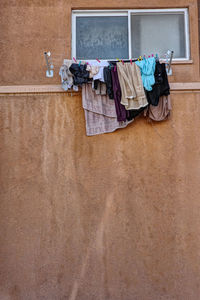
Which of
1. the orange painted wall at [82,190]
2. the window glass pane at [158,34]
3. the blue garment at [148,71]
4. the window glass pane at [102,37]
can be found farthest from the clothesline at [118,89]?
the window glass pane at [158,34]

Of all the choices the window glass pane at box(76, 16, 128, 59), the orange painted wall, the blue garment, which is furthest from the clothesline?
the window glass pane at box(76, 16, 128, 59)

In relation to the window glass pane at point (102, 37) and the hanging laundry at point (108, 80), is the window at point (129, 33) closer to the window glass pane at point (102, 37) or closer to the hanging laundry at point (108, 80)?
the window glass pane at point (102, 37)

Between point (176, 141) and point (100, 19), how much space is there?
A: 2.82 meters

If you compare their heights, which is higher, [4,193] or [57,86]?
[57,86]

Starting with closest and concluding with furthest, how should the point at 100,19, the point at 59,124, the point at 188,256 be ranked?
the point at 188,256 → the point at 59,124 → the point at 100,19

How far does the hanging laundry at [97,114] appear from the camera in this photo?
5.94 metres

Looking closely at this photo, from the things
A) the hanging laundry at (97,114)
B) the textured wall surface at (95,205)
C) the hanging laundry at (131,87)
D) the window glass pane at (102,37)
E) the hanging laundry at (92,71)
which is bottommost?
the textured wall surface at (95,205)

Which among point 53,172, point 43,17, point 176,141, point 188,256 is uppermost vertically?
point 43,17

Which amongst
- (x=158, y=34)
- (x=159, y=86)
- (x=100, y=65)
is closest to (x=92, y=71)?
(x=100, y=65)

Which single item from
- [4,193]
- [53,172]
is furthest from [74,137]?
[4,193]

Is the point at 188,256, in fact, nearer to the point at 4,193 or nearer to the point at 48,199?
the point at 48,199

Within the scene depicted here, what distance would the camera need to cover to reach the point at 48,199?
19.1 feet

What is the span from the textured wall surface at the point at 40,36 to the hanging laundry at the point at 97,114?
686 millimetres

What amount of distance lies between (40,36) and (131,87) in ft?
6.63
